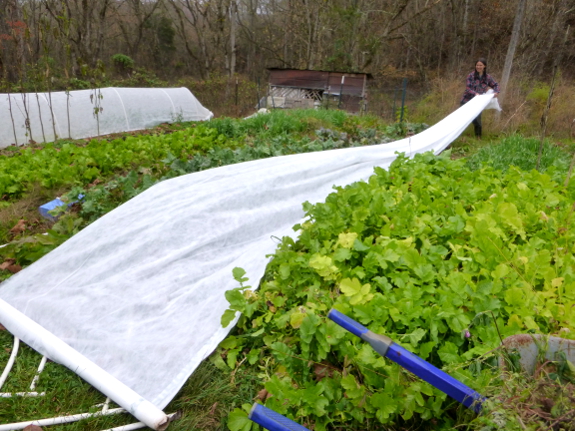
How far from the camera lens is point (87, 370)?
222 centimetres

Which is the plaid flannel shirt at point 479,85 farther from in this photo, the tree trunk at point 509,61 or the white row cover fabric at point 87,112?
the white row cover fabric at point 87,112

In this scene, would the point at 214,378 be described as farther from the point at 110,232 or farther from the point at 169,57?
the point at 169,57

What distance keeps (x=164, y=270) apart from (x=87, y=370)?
0.81m

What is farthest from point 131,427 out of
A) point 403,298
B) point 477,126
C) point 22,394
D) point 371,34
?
point 371,34

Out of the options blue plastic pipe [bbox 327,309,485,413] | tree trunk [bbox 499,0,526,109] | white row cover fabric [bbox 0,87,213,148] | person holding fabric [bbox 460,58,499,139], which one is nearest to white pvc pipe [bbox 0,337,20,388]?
blue plastic pipe [bbox 327,309,485,413]

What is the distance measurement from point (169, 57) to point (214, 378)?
103 feet

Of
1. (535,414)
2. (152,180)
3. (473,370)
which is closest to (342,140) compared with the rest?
(152,180)

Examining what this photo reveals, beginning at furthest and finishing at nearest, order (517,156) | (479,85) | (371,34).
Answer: (371,34), (479,85), (517,156)

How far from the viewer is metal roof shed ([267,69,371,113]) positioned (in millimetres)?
15328

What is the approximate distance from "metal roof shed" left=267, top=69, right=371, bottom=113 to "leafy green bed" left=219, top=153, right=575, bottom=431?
12355 mm

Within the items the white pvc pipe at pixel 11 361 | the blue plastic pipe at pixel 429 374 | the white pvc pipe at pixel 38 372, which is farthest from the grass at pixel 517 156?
the white pvc pipe at pixel 11 361

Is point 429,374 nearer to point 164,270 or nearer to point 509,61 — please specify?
point 164,270

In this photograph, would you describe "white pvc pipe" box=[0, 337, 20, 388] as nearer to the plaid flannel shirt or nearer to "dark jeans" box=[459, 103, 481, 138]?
"dark jeans" box=[459, 103, 481, 138]

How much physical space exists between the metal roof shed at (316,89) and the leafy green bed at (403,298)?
12355 mm
